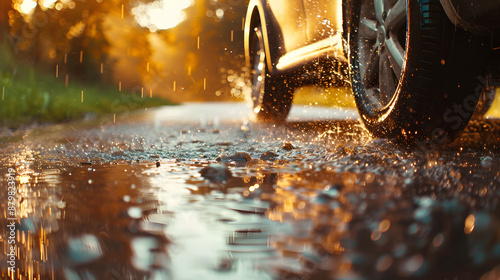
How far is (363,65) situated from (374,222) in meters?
2.07

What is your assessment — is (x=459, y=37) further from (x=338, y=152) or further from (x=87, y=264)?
(x=87, y=264)

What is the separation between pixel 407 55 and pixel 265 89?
2789 mm

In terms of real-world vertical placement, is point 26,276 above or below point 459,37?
below

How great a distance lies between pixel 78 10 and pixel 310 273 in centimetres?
1208

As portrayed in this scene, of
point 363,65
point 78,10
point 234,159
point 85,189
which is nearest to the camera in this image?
point 85,189

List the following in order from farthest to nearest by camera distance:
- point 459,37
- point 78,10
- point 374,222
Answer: point 78,10, point 459,37, point 374,222

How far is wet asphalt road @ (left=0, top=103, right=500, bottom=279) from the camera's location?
3.76ft

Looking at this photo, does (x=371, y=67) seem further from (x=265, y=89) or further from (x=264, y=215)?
(x=265, y=89)

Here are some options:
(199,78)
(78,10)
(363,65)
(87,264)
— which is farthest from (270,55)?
(199,78)

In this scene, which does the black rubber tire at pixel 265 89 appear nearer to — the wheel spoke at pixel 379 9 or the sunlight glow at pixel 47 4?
the wheel spoke at pixel 379 9

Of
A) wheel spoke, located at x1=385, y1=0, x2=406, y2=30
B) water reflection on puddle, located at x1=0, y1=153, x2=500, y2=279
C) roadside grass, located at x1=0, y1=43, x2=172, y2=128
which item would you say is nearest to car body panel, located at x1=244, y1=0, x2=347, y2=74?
wheel spoke, located at x1=385, y1=0, x2=406, y2=30

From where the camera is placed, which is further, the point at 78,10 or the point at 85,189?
the point at 78,10

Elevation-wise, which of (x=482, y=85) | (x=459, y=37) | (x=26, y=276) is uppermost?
(x=459, y=37)

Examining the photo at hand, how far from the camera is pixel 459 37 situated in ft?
8.25
